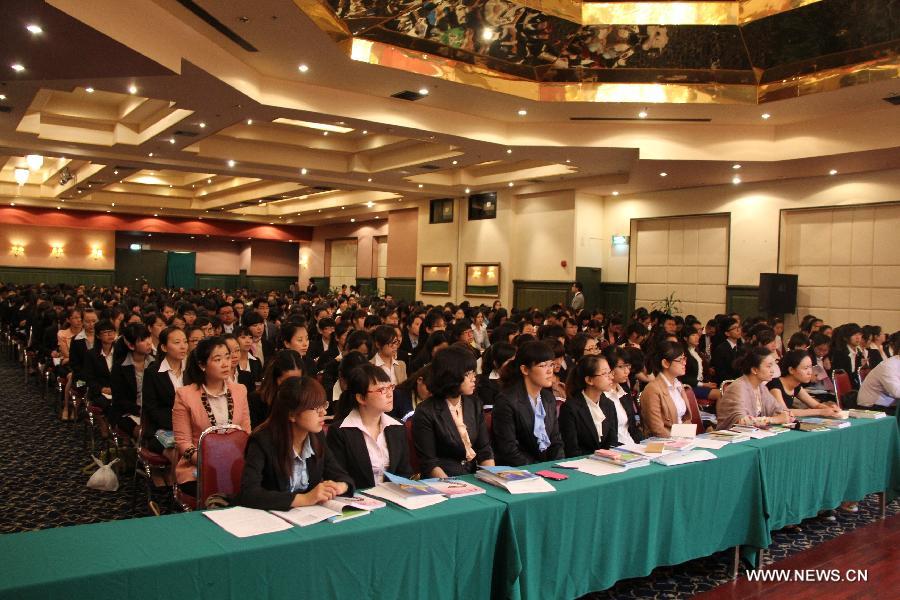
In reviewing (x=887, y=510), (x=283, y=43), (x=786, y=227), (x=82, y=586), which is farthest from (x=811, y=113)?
(x=82, y=586)

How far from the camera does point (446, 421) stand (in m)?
3.78

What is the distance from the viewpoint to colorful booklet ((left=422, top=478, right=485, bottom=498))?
290 cm

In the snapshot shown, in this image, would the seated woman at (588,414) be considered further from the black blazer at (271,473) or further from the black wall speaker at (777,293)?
the black wall speaker at (777,293)

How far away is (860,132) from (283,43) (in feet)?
28.1

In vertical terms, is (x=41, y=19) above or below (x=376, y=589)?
above

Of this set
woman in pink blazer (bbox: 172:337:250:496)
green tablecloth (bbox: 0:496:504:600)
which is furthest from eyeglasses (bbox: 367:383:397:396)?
woman in pink blazer (bbox: 172:337:250:496)

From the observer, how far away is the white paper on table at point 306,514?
2481 millimetres

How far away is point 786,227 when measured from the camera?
13156 millimetres

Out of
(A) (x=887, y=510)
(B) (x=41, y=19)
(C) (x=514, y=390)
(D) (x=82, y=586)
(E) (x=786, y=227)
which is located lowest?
(A) (x=887, y=510)

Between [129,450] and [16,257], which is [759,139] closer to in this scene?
[129,450]

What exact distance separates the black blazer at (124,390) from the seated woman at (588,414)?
3.45 metres

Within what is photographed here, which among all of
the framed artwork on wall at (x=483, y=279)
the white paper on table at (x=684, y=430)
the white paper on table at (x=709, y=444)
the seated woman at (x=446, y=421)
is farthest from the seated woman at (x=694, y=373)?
the framed artwork on wall at (x=483, y=279)

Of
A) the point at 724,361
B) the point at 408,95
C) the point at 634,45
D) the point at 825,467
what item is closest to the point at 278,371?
the point at 825,467

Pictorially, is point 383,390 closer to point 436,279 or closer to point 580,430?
point 580,430
